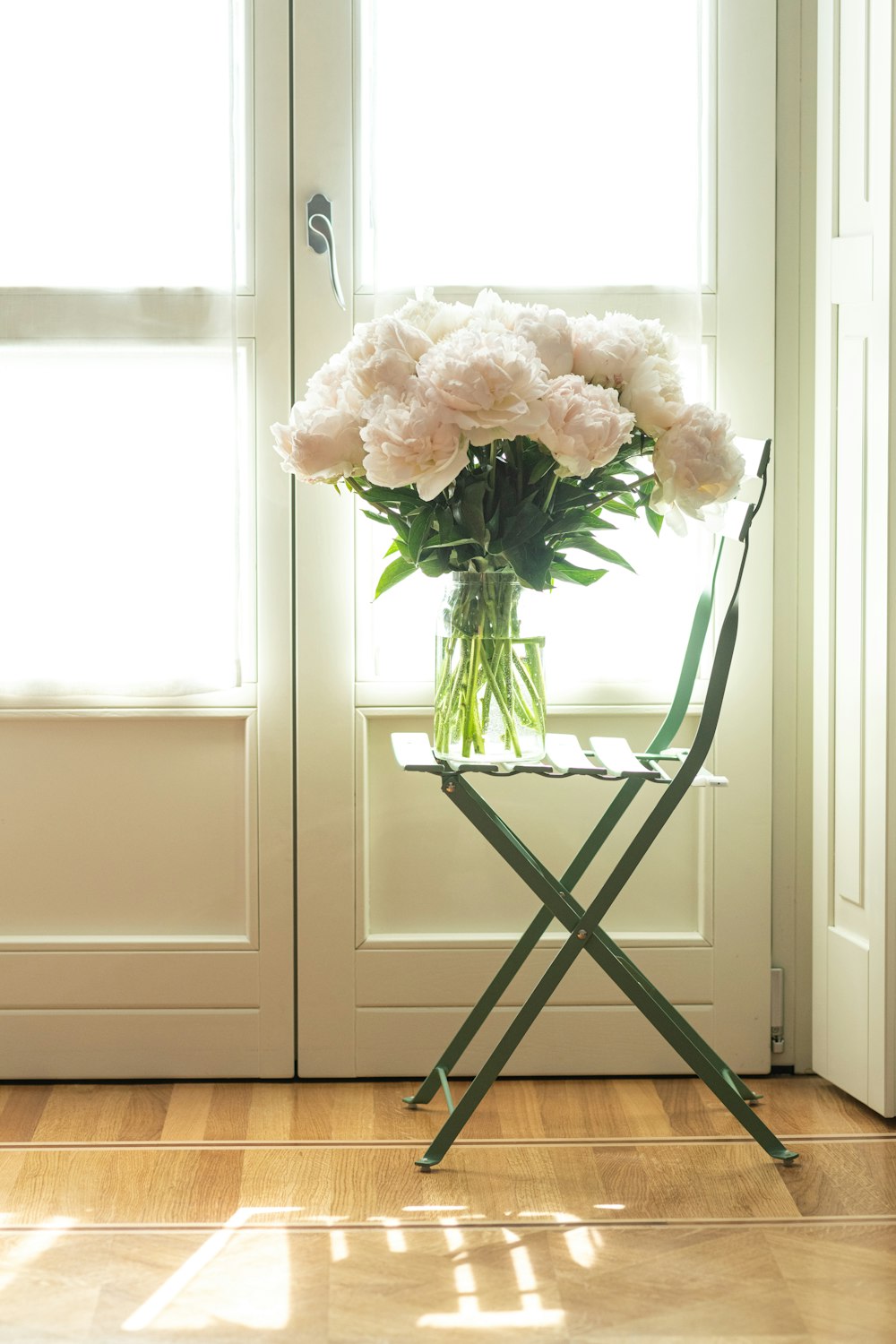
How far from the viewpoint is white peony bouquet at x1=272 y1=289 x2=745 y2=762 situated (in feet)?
5.47

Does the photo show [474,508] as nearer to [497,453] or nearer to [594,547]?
[497,453]

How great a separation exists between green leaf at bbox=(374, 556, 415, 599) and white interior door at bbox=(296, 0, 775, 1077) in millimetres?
378

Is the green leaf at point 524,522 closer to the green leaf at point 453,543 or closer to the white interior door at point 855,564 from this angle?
the green leaf at point 453,543

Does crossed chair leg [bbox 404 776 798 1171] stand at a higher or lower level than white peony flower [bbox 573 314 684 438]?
lower

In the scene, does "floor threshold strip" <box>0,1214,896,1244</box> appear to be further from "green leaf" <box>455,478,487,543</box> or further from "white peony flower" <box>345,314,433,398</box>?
"white peony flower" <box>345,314,433,398</box>

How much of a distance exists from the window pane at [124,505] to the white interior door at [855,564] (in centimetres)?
105

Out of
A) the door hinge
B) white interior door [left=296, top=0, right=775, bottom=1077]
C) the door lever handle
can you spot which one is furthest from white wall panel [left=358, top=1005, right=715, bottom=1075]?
the door lever handle

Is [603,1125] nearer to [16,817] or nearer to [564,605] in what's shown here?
[564,605]

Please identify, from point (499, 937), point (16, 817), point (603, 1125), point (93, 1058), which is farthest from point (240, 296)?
point (603, 1125)

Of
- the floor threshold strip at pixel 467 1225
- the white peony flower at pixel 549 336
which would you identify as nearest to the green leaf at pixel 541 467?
the white peony flower at pixel 549 336

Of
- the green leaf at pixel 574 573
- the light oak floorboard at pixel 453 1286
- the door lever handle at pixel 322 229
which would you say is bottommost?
the light oak floorboard at pixel 453 1286

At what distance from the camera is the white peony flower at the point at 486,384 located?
164 cm

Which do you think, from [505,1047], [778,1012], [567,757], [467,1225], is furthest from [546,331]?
[778,1012]

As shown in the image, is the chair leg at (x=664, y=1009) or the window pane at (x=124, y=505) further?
the window pane at (x=124, y=505)
